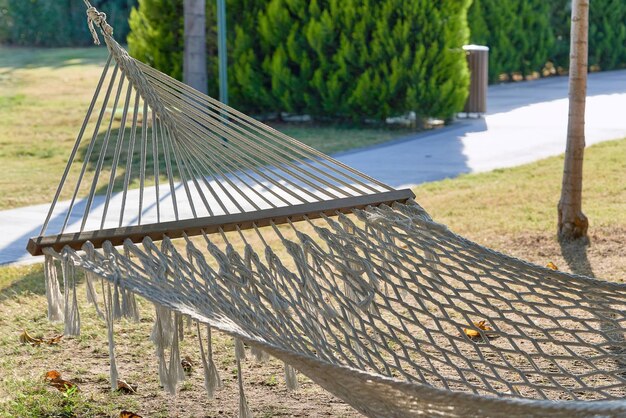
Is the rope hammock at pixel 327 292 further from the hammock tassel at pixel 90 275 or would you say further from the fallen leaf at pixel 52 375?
the fallen leaf at pixel 52 375

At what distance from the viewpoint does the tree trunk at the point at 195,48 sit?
8828mm

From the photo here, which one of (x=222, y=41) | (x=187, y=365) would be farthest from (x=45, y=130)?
(x=187, y=365)

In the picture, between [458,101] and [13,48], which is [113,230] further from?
[13,48]

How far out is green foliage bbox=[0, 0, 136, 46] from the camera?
19281 millimetres

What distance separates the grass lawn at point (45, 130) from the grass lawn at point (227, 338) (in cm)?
225

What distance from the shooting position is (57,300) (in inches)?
112

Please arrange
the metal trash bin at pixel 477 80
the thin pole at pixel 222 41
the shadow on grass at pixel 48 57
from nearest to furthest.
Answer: the thin pole at pixel 222 41, the metal trash bin at pixel 477 80, the shadow on grass at pixel 48 57

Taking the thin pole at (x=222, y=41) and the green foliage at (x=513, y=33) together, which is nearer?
the thin pole at (x=222, y=41)

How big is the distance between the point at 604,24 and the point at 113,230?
14.5 metres

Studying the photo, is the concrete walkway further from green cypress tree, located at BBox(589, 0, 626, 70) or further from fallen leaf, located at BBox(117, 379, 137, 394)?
green cypress tree, located at BBox(589, 0, 626, 70)

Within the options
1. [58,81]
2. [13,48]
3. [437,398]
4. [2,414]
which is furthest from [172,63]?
[13,48]

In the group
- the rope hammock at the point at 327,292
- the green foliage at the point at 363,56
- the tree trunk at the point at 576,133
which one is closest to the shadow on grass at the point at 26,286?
the rope hammock at the point at 327,292

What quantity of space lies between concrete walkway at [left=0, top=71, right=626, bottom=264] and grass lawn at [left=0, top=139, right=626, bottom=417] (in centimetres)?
65

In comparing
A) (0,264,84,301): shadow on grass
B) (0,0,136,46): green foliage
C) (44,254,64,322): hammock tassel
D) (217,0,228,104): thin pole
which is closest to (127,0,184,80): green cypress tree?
(217,0,228,104): thin pole
